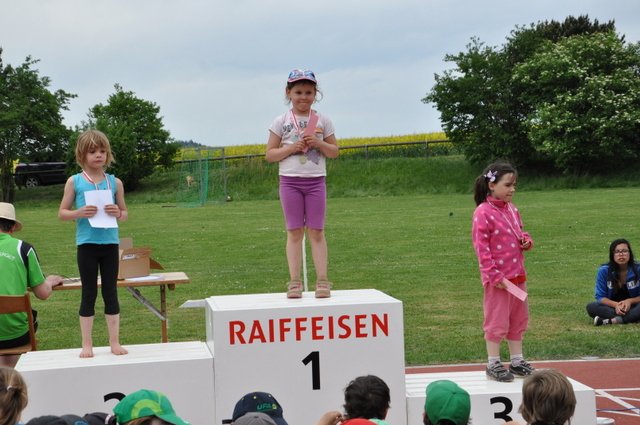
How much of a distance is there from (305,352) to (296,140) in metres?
1.67

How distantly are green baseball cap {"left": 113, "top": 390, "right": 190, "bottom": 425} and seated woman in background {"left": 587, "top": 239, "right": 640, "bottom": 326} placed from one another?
706cm

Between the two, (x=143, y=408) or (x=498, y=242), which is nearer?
(x=143, y=408)

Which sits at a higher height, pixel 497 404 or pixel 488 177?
pixel 488 177

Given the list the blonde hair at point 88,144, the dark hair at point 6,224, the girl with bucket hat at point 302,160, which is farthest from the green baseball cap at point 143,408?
the dark hair at point 6,224

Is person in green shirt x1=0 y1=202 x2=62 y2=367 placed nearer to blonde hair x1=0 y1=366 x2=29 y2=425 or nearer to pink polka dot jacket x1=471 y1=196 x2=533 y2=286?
blonde hair x1=0 y1=366 x2=29 y2=425

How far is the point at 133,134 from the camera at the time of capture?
5194 cm

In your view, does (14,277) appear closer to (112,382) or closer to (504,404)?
(112,382)

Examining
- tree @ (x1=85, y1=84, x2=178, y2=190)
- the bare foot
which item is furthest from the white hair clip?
tree @ (x1=85, y1=84, x2=178, y2=190)

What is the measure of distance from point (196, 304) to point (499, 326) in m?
2.19

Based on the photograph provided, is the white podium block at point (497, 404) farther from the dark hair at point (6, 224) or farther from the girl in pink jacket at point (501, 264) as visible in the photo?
the dark hair at point (6, 224)

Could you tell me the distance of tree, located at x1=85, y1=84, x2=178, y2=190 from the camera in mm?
50375

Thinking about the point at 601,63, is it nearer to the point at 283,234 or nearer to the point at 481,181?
the point at 283,234

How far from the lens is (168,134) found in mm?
53781

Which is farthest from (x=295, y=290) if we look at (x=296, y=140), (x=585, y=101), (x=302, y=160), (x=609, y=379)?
(x=585, y=101)
